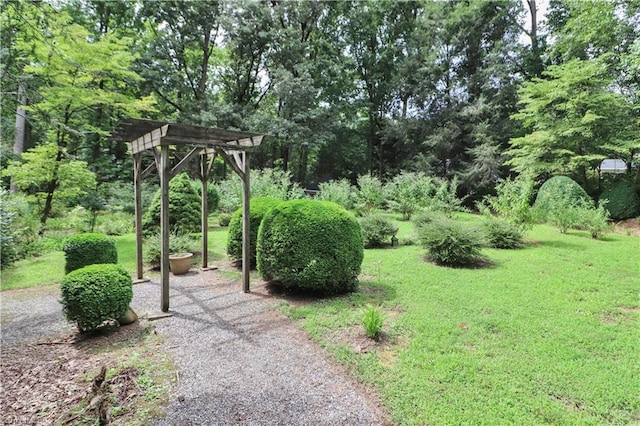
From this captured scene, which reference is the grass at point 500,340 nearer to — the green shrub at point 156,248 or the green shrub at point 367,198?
the green shrub at point 156,248

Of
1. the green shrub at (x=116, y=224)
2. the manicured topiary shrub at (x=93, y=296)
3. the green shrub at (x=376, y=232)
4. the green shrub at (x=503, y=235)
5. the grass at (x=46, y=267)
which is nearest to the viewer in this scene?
the manicured topiary shrub at (x=93, y=296)

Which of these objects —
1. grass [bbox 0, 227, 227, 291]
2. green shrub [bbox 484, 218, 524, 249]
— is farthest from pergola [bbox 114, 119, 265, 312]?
green shrub [bbox 484, 218, 524, 249]

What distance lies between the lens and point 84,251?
5.06 meters

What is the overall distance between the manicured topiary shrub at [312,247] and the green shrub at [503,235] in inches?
160

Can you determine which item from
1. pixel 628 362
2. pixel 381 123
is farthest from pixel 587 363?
pixel 381 123

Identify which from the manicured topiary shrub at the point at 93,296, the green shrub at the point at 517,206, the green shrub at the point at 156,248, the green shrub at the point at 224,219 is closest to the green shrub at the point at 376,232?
the green shrub at the point at 517,206

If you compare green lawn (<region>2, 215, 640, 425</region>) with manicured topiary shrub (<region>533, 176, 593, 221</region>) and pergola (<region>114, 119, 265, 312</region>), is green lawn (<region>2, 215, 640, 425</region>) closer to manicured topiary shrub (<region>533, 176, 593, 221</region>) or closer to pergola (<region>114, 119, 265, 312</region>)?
pergola (<region>114, 119, 265, 312</region>)

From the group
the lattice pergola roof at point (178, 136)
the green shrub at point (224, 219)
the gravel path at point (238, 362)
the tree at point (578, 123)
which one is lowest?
the gravel path at point (238, 362)

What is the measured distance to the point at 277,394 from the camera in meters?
2.43

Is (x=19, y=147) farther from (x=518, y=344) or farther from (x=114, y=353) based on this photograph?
(x=518, y=344)

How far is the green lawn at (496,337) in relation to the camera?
7.50 ft

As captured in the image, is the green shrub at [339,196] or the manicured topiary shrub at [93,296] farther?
the green shrub at [339,196]

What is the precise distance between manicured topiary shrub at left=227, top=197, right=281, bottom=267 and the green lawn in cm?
183

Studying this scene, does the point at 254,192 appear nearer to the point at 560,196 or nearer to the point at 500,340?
the point at 500,340
